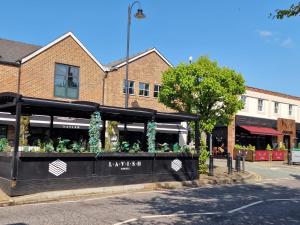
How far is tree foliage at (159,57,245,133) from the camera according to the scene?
74.0 ft

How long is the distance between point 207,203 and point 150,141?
5494 mm

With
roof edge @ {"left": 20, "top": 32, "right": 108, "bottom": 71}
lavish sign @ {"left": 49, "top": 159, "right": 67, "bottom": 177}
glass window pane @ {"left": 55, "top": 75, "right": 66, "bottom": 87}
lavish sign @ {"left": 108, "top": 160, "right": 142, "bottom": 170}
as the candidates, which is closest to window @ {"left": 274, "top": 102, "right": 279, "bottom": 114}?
roof edge @ {"left": 20, "top": 32, "right": 108, "bottom": 71}

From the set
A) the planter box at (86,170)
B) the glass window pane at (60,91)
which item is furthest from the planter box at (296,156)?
the glass window pane at (60,91)

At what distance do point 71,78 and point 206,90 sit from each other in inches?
467

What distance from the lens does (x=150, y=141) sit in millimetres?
17938

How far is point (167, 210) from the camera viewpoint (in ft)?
37.9

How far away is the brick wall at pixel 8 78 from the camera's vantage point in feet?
87.8

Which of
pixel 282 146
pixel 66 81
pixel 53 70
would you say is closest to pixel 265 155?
pixel 282 146

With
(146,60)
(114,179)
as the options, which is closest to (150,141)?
(114,179)

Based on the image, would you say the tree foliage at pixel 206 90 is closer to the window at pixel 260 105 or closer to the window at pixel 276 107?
the window at pixel 260 105

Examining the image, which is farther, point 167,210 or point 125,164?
point 125,164

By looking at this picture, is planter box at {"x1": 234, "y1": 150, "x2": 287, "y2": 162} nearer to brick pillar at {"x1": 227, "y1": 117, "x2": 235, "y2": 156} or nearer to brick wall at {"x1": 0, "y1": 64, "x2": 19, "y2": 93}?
brick pillar at {"x1": 227, "y1": 117, "x2": 235, "y2": 156}

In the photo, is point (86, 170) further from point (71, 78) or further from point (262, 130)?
point (262, 130)

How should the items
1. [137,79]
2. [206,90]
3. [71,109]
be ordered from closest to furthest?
[71,109] < [206,90] < [137,79]
